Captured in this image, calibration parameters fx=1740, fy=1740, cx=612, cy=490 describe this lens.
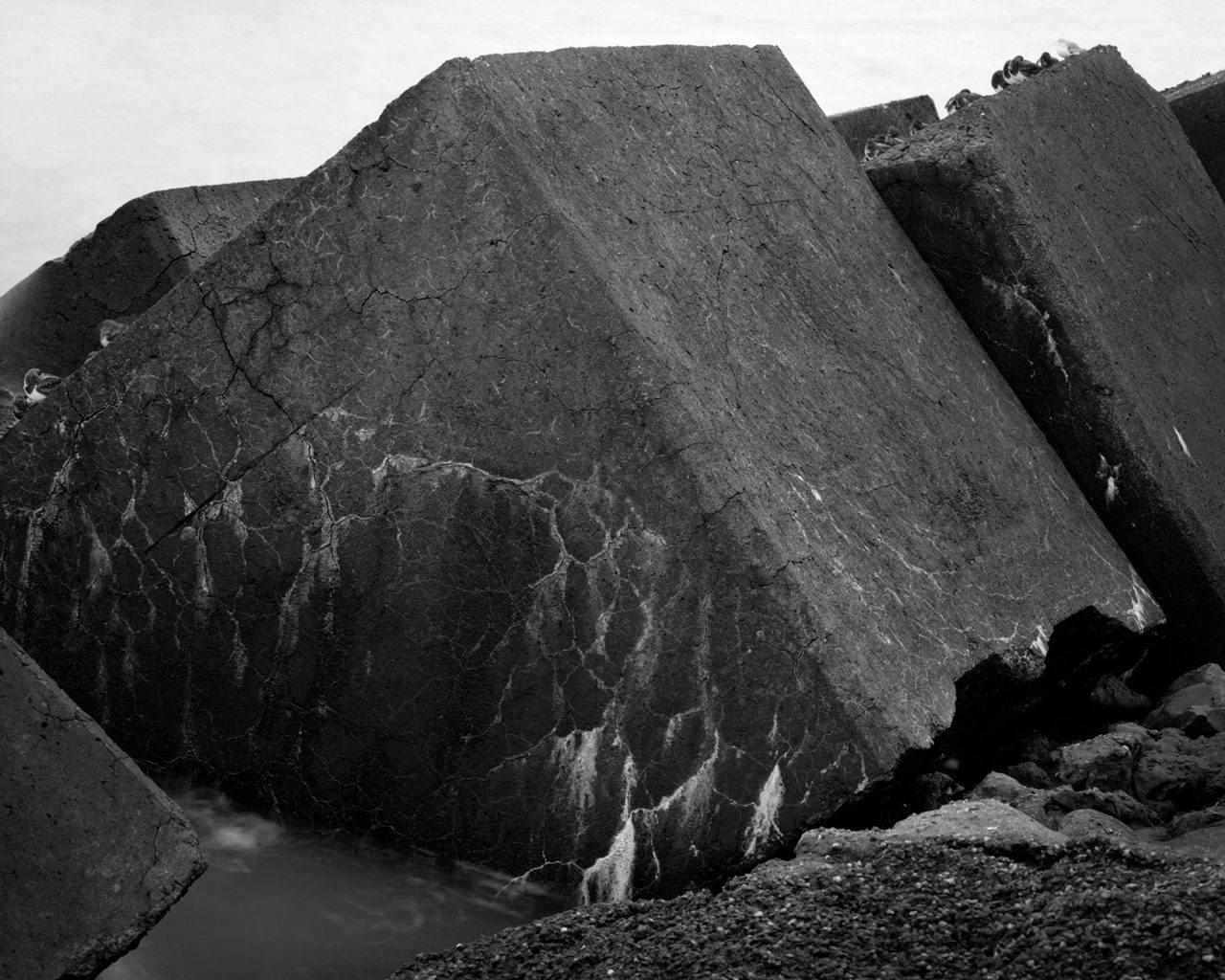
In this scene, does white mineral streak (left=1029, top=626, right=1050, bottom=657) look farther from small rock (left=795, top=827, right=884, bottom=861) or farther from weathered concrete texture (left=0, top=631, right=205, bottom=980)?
weathered concrete texture (left=0, top=631, right=205, bottom=980)

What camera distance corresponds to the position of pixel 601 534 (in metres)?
3.41

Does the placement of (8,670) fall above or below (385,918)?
above

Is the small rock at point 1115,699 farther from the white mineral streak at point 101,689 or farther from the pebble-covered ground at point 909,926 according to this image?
the white mineral streak at point 101,689

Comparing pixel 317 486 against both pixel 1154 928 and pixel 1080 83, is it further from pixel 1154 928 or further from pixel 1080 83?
pixel 1080 83

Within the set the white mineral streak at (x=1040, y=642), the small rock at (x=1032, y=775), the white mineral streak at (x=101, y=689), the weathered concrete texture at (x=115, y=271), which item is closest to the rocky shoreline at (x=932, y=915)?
the small rock at (x=1032, y=775)

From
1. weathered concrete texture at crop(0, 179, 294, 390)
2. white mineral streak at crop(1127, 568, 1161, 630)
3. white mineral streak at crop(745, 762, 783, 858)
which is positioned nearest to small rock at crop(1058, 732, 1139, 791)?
white mineral streak at crop(1127, 568, 1161, 630)

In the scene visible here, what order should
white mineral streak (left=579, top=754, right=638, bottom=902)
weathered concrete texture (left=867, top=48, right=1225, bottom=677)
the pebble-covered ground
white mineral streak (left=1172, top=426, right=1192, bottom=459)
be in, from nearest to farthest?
the pebble-covered ground < white mineral streak (left=579, top=754, right=638, bottom=902) < weathered concrete texture (left=867, top=48, right=1225, bottom=677) < white mineral streak (left=1172, top=426, right=1192, bottom=459)

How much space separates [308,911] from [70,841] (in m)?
0.67

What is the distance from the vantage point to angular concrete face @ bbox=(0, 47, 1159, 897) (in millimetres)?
3361

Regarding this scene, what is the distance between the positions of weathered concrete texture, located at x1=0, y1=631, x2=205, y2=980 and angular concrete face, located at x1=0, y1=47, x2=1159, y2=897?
2.20ft

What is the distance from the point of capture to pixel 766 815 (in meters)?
3.30

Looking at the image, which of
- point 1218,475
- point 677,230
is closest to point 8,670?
point 677,230

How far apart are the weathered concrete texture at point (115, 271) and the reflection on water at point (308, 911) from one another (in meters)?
2.07

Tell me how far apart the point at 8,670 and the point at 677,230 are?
68.0 inches
